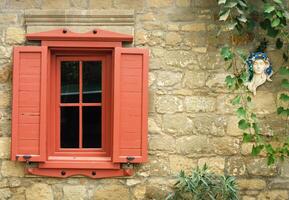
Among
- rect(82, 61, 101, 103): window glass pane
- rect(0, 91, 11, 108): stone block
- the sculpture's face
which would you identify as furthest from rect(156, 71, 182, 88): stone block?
rect(0, 91, 11, 108): stone block

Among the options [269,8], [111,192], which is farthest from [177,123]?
[269,8]

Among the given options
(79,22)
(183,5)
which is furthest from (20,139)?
(183,5)

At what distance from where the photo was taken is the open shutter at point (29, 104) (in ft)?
16.1

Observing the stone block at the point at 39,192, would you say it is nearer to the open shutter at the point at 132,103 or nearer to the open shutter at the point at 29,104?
the open shutter at the point at 29,104

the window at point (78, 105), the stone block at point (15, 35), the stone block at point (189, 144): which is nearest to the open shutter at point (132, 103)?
the window at point (78, 105)

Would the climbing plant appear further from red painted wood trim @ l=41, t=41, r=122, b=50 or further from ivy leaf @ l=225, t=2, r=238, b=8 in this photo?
red painted wood trim @ l=41, t=41, r=122, b=50

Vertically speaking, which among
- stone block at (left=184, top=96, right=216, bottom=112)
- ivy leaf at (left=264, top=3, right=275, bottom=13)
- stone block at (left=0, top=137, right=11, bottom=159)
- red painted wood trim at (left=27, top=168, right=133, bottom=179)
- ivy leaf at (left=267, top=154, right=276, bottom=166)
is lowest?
red painted wood trim at (left=27, top=168, right=133, bottom=179)

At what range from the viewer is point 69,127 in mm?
5129

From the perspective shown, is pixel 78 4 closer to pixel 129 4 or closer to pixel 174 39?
pixel 129 4

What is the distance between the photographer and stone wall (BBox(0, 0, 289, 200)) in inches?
197

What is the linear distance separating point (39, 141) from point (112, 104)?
0.76 m

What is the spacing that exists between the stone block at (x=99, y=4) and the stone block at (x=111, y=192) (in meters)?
1.71

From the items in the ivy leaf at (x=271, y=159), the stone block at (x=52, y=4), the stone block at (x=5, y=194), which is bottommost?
the stone block at (x=5, y=194)

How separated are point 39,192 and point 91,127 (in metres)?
0.79
